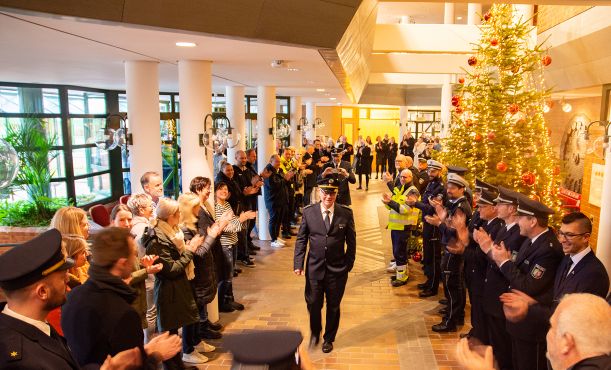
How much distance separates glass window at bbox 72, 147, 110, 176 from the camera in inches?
438

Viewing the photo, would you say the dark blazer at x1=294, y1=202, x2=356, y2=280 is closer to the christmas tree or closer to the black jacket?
the black jacket

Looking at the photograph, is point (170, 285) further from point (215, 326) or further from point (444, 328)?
point (444, 328)

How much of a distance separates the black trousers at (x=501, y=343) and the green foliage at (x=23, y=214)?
6862mm

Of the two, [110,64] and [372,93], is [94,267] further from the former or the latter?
[372,93]

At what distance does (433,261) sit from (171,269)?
4245 millimetres

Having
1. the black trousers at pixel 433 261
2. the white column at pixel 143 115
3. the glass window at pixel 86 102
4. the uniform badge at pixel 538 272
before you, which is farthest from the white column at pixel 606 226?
the glass window at pixel 86 102

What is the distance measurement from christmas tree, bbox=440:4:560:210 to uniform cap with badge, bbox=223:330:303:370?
20.1ft

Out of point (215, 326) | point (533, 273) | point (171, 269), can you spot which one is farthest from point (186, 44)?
point (533, 273)

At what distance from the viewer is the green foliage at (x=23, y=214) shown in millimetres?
7559

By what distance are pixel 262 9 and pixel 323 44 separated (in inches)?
28.8

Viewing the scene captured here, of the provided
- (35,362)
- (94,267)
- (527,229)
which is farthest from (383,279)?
(35,362)

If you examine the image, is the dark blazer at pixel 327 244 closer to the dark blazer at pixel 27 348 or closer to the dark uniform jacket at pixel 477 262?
the dark uniform jacket at pixel 477 262

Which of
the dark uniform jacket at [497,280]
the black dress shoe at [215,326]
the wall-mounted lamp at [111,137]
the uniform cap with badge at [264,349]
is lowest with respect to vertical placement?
the black dress shoe at [215,326]

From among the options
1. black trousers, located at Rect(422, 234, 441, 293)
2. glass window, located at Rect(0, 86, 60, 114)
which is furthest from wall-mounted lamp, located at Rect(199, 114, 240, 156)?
glass window, located at Rect(0, 86, 60, 114)
